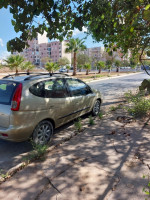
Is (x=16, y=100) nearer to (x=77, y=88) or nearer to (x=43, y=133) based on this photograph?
(x=43, y=133)

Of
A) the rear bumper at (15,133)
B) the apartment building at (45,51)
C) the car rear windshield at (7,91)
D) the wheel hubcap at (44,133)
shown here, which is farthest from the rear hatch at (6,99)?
the apartment building at (45,51)

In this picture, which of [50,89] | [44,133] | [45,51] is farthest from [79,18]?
[45,51]

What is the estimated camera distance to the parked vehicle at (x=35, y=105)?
302 centimetres

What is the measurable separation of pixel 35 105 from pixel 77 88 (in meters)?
1.76

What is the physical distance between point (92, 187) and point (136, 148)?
156cm

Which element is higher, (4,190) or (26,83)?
(26,83)

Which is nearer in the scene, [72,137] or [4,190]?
[4,190]

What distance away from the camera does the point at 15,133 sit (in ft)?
9.91

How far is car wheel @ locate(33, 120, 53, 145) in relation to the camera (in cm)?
340

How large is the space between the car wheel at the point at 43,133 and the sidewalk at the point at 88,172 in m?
0.34

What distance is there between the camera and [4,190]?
2291mm

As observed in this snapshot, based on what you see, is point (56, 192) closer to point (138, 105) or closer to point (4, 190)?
point (4, 190)

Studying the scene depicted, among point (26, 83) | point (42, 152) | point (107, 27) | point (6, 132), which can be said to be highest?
point (107, 27)

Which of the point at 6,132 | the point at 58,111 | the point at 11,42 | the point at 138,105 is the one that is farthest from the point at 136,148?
the point at 11,42
